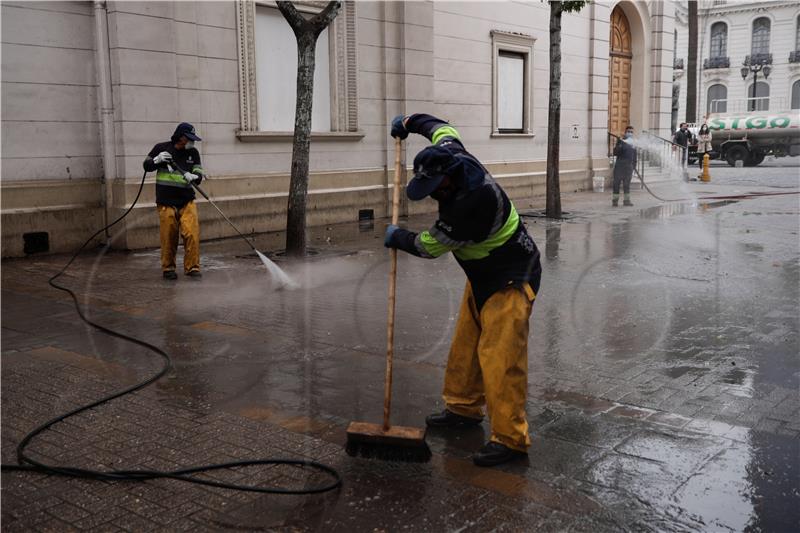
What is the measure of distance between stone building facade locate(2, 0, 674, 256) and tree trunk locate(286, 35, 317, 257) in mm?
2141

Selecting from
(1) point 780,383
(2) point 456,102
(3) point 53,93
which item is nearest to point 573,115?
(2) point 456,102

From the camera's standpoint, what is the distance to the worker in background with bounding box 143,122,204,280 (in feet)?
30.1

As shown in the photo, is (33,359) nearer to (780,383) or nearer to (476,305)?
(476,305)

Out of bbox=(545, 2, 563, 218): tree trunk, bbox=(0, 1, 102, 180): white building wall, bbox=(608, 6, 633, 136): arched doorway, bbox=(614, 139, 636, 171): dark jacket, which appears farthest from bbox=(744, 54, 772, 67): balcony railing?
bbox=(0, 1, 102, 180): white building wall

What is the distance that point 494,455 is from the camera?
13.1ft

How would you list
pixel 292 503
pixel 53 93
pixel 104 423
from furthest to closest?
pixel 53 93
pixel 104 423
pixel 292 503

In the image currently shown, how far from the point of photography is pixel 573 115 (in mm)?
20812

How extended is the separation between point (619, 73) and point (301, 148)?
15.9 meters

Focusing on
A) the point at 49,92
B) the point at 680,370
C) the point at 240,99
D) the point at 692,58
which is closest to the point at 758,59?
the point at 692,58

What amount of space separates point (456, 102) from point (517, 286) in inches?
533

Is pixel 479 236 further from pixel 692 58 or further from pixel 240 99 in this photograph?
pixel 692 58

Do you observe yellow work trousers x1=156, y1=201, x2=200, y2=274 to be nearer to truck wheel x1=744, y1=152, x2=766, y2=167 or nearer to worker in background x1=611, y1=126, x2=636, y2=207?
worker in background x1=611, y1=126, x2=636, y2=207

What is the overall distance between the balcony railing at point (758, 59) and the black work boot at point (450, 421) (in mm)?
55099

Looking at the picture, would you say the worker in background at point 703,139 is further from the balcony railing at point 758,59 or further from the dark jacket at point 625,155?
the balcony railing at point 758,59
